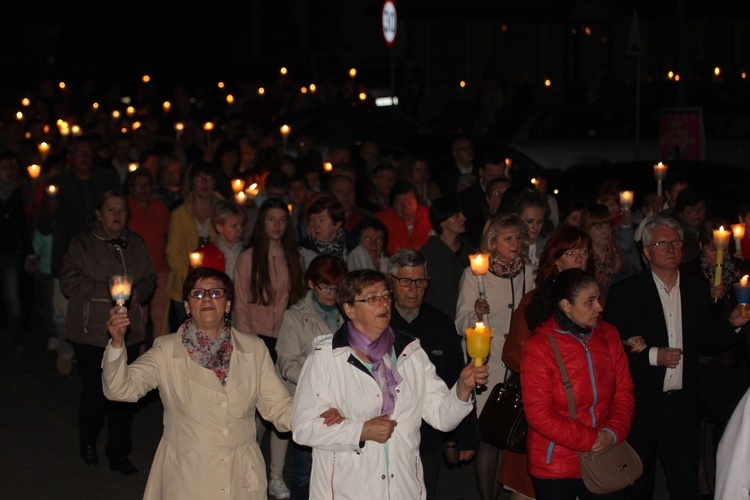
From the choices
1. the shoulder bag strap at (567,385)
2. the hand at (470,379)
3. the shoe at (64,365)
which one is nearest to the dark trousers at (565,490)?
the shoulder bag strap at (567,385)

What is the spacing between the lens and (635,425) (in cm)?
711

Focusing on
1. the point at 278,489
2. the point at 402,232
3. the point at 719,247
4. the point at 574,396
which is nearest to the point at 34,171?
the point at 402,232

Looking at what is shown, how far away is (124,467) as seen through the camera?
8734mm

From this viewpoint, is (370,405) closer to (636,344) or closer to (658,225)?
(636,344)

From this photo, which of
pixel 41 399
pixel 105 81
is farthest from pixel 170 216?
pixel 105 81

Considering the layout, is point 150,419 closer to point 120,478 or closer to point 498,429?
point 120,478

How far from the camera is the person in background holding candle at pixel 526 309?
→ 22.9 feet

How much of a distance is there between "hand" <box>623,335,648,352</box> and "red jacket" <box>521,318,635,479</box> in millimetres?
473

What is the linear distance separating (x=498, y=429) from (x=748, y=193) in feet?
21.8

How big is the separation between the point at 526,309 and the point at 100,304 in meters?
3.45

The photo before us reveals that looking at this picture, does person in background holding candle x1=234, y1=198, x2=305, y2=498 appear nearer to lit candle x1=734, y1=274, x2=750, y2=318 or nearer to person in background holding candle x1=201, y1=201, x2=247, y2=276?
person in background holding candle x1=201, y1=201, x2=247, y2=276

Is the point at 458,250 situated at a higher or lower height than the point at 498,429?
higher

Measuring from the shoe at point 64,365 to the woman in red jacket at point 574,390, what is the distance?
6.06m

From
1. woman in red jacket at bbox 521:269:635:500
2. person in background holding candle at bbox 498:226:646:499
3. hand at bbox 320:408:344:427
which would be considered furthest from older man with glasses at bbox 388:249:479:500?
hand at bbox 320:408:344:427
